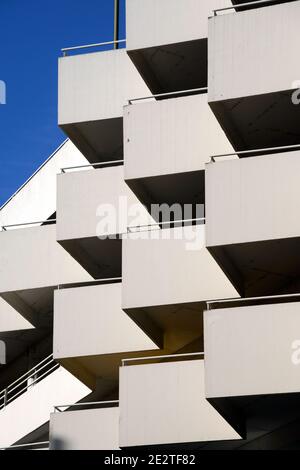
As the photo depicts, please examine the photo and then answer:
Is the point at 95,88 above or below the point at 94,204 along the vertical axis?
above

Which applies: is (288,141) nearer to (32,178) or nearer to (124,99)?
(124,99)

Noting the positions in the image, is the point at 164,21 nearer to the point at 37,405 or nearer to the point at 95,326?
the point at 95,326

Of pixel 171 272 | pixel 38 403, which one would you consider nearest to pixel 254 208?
pixel 171 272

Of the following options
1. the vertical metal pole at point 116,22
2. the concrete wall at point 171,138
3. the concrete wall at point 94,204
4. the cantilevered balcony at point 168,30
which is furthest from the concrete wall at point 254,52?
the vertical metal pole at point 116,22

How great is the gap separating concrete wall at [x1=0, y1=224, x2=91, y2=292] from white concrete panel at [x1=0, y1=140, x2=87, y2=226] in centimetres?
200

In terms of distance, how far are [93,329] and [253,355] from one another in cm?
556

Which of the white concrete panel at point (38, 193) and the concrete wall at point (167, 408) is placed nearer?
the concrete wall at point (167, 408)

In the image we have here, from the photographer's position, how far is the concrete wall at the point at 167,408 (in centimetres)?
2583

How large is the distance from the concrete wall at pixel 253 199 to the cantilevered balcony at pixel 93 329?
13.8 feet

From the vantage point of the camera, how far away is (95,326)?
95.1 feet

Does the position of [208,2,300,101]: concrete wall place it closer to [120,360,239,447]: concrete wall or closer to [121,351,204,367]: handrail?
[121,351,204,367]: handrail

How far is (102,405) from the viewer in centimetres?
3170

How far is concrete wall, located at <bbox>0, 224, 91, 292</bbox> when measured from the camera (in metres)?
32.1

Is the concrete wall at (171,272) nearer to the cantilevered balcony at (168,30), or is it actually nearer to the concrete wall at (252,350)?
the concrete wall at (252,350)
